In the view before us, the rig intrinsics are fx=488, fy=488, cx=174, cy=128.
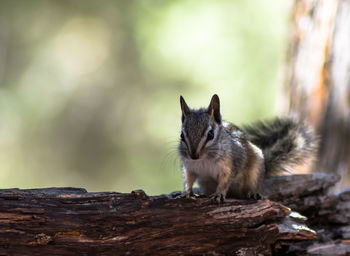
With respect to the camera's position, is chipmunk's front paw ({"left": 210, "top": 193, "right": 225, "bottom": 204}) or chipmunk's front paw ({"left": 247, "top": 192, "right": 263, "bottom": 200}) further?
chipmunk's front paw ({"left": 247, "top": 192, "right": 263, "bottom": 200})

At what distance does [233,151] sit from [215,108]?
324 millimetres

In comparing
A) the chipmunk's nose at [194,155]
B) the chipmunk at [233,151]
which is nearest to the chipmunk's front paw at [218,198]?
the chipmunk at [233,151]

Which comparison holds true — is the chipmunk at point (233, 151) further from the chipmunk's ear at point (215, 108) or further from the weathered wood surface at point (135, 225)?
the weathered wood surface at point (135, 225)

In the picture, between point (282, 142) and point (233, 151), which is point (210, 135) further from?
point (282, 142)

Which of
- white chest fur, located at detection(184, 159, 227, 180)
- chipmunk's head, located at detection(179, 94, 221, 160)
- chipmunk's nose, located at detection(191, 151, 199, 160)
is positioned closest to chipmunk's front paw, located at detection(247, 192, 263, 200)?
white chest fur, located at detection(184, 159, 227, 180)

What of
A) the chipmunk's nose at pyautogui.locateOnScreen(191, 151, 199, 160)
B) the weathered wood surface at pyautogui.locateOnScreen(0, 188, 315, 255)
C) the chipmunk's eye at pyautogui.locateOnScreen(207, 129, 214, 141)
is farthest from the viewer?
the chipmunk's eye at pyautogui.locateOnScreen(207, 129, 214, 141)

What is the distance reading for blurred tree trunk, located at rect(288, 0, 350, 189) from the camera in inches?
192

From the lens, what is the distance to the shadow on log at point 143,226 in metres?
2.71

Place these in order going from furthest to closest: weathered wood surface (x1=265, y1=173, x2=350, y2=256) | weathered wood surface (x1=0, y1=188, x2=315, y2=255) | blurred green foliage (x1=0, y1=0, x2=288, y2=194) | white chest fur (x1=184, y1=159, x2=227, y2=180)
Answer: blurred green foliage (x1=0, y1=0, x2=288, y2=194) < weathered wood surface (x1=265, y1=173, x2=350, y2=256) < white chest fur (x1=184, y1=159, x2=227, y2=180) < weathered wood surface (x1=0, y1=188, x2=315, y2=255)

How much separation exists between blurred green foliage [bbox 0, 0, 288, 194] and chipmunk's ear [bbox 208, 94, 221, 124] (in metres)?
5.42

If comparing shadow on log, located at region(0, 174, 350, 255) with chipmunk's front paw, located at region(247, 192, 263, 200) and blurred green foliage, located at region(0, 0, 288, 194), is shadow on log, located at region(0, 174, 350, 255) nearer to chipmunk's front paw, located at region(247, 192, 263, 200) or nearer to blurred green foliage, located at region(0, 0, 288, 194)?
chipmunk's front paw, located at region(247, 192, 263, 200)

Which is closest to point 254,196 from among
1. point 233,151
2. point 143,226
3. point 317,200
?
point 233,151

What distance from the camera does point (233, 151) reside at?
3.39 meters

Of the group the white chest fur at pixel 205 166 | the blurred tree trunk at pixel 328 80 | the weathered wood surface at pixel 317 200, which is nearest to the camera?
the white chest fur at pixel 205 166
